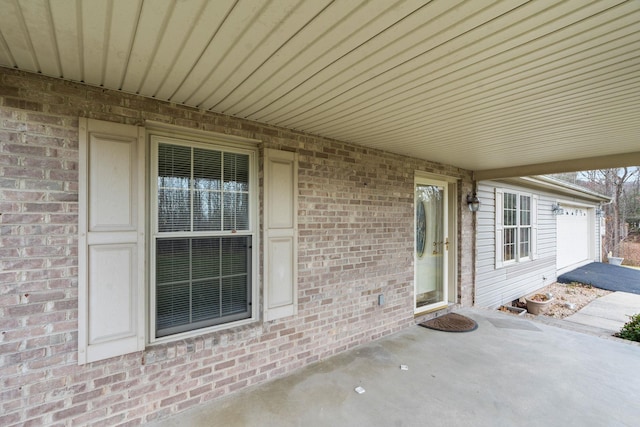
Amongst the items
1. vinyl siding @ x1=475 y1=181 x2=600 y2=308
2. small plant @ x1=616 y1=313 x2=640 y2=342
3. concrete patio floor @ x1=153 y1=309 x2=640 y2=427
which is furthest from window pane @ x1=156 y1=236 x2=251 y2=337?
small plant @ x1=616 y1=313 x2=640 y2=342

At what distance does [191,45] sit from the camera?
1664 millimetres

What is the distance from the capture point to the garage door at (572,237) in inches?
407

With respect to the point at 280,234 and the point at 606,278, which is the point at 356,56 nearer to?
the point at 280,234

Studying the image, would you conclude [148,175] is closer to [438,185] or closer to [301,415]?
[301,415]

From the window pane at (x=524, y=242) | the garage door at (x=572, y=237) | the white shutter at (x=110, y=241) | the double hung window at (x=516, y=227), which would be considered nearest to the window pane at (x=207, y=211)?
the white shutter at (x=110, y=241)

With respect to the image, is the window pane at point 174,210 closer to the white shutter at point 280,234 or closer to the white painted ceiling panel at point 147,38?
Result: the white shutter at point 280,234

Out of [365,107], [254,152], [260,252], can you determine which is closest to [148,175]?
[254,152]

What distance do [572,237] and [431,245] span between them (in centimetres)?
987

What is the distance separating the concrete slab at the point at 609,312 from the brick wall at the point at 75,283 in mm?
5171

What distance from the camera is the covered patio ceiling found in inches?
54.4

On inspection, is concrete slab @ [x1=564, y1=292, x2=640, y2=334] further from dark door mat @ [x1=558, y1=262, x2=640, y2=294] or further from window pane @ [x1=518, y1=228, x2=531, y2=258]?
window pane @ [x1=518, y1=228, x2=531, y2=258]

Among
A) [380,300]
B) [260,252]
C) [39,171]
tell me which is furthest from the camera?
[380,300]

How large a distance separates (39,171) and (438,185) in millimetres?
5209

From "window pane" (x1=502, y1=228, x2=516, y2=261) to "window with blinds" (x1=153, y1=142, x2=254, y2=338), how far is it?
6221 mm
